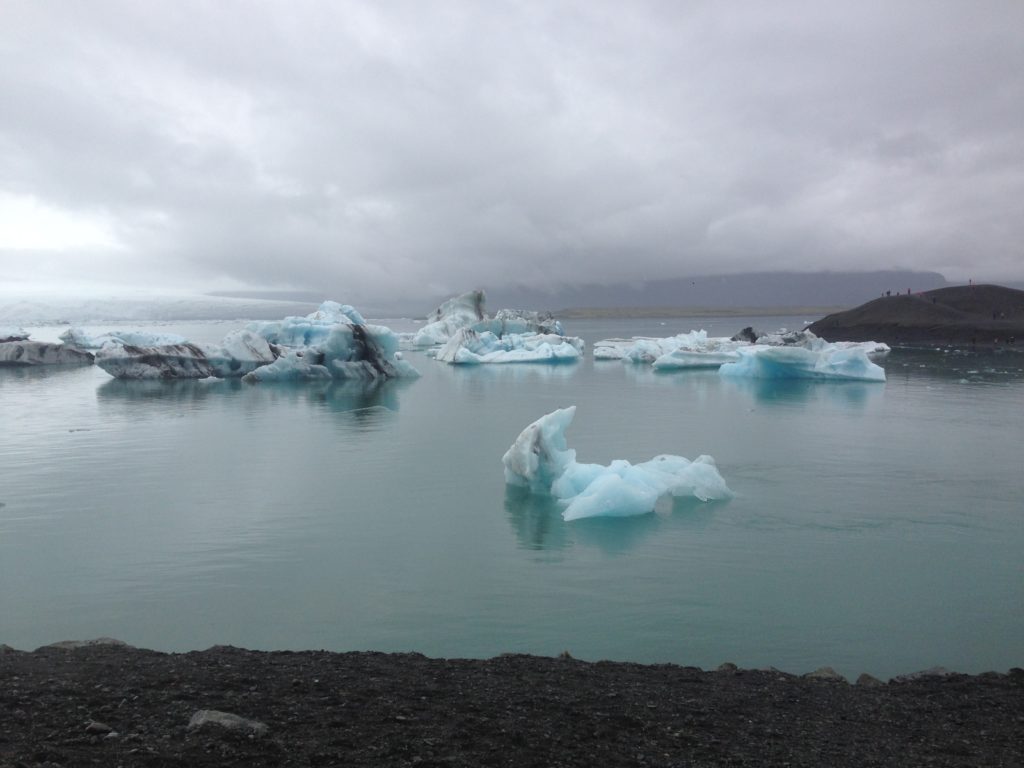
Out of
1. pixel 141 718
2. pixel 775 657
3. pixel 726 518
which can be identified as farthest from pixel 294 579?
pixel 726 518

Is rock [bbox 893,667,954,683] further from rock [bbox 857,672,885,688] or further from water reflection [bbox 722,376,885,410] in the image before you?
water reflection [bbox 722,376,885,410]

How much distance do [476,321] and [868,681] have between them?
1339 inches

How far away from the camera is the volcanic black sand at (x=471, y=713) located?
2.76 meters

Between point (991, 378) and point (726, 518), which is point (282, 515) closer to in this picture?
point (726, 518)

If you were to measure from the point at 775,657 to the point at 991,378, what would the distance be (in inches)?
843

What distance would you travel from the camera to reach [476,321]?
37562mm

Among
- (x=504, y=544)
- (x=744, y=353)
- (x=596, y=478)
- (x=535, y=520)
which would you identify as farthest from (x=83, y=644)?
(x=744, y=353)

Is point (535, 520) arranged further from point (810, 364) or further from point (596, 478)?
point (810, 364)

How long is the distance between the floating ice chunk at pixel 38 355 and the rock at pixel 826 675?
99.4ft

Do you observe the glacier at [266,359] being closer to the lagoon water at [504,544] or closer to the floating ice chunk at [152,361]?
the floating ice chunk at [152,361]

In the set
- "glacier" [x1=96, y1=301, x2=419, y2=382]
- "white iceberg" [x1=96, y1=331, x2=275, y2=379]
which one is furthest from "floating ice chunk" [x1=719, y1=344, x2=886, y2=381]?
"white iceberg" [x1=96, y1=331, x2=275, y2=379]

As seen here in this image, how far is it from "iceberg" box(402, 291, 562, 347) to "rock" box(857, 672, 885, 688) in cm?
3112

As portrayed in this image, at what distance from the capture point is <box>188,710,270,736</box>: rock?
2.85 m

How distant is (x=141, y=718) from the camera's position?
2.99 metres
